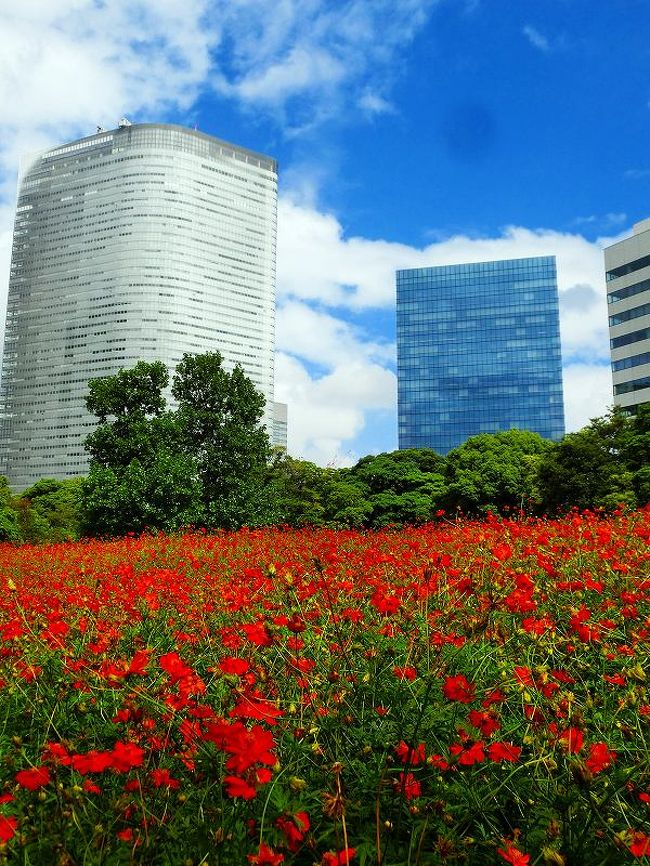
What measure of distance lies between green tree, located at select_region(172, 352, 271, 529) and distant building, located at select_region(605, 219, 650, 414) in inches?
1748

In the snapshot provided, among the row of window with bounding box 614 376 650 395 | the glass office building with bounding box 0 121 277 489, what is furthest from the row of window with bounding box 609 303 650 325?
the glass office building with bounding box 0 121 277 489

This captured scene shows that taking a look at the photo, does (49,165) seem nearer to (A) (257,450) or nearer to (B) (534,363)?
(B) (534,363)

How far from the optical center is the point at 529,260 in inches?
4237

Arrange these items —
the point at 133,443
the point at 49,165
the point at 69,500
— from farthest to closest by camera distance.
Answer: the point at 49,165 → the point at 69,500 → the point at 133,443

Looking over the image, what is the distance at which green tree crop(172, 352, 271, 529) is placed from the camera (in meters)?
20.5

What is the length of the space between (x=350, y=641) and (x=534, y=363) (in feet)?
351

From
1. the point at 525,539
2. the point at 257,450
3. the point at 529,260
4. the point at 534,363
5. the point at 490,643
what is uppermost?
the point at 529,260

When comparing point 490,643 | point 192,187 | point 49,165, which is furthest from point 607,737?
point 49,165

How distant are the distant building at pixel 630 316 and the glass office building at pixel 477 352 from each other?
42.0 metres

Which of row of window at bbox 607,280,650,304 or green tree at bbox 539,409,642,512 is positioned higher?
row of window at bbox 607,280,650,304

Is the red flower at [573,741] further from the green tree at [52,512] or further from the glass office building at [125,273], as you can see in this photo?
the glass office building at [125,273]

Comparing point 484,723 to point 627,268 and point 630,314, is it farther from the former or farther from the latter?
point 627,268

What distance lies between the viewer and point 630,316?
188ft

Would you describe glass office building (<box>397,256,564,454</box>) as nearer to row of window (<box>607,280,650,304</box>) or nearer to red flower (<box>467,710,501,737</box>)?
row of window (<box>607,280,650,304</box>)
